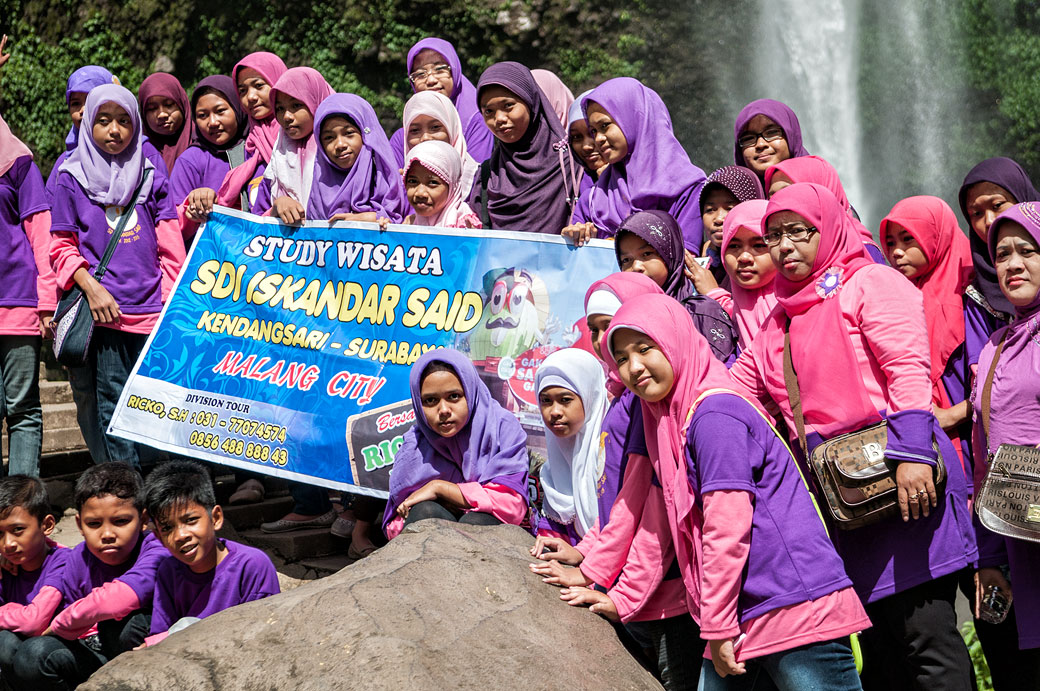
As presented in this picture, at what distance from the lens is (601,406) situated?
3.99m

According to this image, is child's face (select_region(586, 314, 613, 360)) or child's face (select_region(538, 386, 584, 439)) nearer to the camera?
child's face (select_region(586, 314, 613, 360))

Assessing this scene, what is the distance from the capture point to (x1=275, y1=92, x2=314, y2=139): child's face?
537 cm

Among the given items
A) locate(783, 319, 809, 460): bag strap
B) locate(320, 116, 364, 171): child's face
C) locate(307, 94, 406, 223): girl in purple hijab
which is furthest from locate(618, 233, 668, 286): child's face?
locate(320, 116, 364, 171): child's face

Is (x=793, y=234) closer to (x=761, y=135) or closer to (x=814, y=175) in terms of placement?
(x=814, y=175)

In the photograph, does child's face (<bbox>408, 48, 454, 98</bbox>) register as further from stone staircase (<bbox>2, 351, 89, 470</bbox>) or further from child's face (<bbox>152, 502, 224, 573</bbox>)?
stone staircase (<bbox>2, 351, 89, 470</bbox>)

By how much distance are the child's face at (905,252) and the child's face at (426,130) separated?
8.01 ft

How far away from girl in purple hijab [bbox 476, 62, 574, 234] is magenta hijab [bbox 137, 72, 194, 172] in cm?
199

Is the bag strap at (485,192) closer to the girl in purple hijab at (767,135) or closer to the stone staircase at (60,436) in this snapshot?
the girl in purple hijab at (767,135)

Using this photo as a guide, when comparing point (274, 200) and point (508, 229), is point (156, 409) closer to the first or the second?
point (274, 200)

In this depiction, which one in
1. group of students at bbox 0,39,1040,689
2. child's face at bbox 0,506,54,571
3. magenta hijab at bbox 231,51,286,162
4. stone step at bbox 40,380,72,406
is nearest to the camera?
group of students at bbox 0,39,1040,689

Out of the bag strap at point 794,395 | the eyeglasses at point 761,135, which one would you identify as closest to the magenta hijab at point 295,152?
the eyeglasses at point 761,135

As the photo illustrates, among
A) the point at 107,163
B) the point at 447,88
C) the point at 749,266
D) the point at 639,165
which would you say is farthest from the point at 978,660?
the point at 107,163

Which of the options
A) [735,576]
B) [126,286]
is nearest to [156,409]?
[126,286]

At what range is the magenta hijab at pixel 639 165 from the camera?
4441 mm
